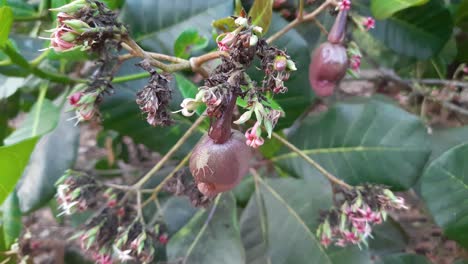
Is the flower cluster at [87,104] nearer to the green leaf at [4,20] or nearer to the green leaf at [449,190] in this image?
the green leaf at [4,20]

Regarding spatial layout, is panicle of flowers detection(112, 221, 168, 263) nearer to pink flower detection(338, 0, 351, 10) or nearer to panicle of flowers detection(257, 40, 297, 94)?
panicle of flowers detection(257, 40, 297, 94)

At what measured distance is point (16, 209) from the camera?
0.96 metres

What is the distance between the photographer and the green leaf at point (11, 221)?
0.95 meters

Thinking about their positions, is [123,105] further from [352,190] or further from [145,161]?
[145,161]

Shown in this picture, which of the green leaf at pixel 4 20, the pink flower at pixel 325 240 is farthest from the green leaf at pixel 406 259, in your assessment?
the green leaf at pixel 4 20

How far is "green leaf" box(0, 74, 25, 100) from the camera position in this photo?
108 centimetres

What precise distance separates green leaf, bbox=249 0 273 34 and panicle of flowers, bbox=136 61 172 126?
19 centimetres

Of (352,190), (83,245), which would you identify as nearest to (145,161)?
(83,245)

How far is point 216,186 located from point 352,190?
307mm

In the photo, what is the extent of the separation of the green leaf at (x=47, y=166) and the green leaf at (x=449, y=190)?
2.44 ft

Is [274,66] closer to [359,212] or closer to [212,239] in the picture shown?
[359,212]

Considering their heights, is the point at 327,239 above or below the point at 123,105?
below

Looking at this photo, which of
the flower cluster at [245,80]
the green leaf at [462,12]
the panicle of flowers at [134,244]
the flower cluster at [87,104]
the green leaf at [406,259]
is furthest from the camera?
the green leaf at [462,12]

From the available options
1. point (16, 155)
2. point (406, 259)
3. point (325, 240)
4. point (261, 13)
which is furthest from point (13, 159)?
point (406, 259)
